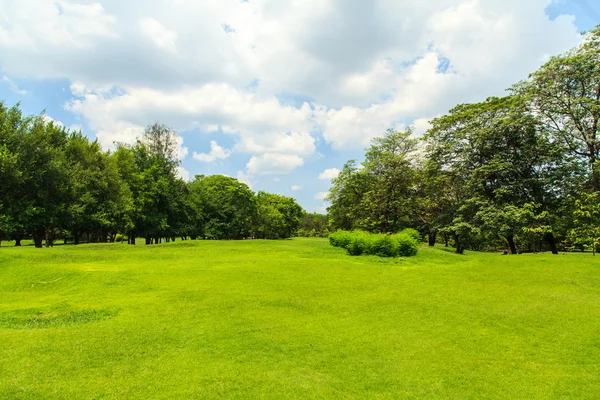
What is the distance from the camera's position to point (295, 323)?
784cm

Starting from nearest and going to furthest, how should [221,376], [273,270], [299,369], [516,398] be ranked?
[516,398]
[221,376]
[299,369]
[273,270]

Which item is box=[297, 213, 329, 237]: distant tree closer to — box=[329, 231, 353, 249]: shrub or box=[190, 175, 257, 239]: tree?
box=[190, 175, 257, 239]: tree

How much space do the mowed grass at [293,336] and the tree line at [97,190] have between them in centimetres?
1306

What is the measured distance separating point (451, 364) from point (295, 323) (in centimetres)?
333

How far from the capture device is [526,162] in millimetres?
26656

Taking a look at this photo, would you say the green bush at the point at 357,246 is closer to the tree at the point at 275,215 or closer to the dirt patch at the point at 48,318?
the dirt patch at the point at 48,318

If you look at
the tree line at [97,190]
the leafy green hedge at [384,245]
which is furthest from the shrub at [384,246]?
the tree line at [97,190]

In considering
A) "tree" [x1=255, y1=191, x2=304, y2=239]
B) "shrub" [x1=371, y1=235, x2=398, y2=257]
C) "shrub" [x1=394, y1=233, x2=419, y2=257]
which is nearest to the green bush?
"shrub" [x1=371, y1=235, x2=398, y2=257]

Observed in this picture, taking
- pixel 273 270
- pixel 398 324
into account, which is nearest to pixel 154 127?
pixel 273 270

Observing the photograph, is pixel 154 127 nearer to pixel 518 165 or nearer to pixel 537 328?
pixel 518 165

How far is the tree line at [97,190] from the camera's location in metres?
23.6

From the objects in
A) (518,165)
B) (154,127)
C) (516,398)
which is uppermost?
(154,127)

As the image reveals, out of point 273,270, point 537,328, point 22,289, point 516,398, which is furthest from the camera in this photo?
point 273,270

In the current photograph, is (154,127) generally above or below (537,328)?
above
